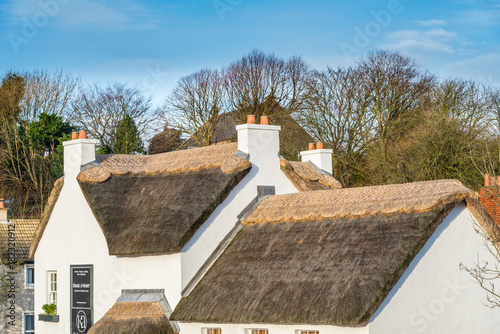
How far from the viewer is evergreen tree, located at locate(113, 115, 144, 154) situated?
4431 cm

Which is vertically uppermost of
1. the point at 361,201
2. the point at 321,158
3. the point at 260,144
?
the point at 260,144

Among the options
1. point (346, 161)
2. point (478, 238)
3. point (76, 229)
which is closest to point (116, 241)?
point (76, 229)

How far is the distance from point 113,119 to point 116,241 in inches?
1211

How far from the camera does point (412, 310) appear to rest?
45.2 feet

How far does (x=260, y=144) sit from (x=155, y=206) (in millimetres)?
3163

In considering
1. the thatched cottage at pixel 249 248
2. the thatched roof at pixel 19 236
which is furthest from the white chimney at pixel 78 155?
the thatched roof at pixel 19 236

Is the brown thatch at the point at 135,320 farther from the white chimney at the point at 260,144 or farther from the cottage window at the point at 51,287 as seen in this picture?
the white chimney at the point at 260,144

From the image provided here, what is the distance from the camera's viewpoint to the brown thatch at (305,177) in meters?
19.2

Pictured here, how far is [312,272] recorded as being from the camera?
46.8 feet

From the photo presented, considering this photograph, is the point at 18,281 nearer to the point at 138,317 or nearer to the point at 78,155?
the point at 78,155

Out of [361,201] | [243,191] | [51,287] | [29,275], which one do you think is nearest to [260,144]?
[243,191]

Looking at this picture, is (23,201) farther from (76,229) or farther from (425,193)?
(425,193)

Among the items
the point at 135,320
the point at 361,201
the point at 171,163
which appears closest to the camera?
the point at 361,201

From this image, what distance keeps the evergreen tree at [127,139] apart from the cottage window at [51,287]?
2420 cm
